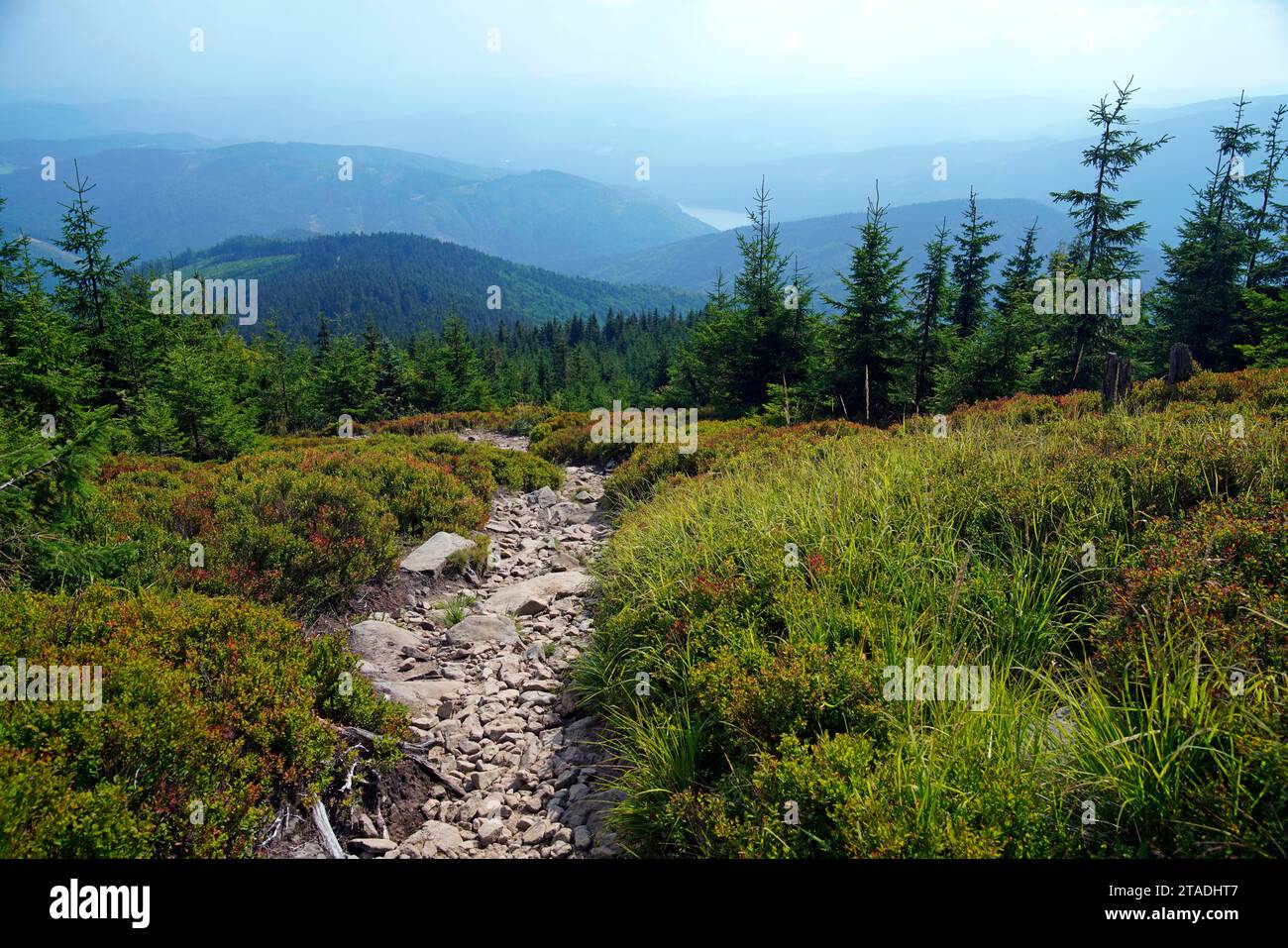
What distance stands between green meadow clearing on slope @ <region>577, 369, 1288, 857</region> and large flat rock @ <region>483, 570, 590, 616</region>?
99cm

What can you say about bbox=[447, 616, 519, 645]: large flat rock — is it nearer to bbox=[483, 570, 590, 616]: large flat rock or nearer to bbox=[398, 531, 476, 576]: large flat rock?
bbox=[483, 570, 590, 616]: large flat rock

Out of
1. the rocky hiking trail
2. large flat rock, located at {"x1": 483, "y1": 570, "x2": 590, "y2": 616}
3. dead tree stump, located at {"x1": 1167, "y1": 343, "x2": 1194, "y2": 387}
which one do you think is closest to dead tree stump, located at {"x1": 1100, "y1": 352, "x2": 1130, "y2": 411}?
dead tree stump, located at {"x1": 1167, "y1": 343, "x2": 1194, "y2": 387}

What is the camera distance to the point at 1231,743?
93.8 inches

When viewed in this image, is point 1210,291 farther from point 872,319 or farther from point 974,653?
point 974,653

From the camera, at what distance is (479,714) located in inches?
201

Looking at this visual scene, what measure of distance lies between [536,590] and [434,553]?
156 cm

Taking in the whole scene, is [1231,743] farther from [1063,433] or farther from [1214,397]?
[1214,397]

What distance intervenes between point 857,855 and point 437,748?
10.9 feet

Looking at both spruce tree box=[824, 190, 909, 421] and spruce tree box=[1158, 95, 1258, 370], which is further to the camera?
spruce tree box=[1158, 95, 1258, 370]

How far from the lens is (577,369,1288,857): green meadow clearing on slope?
2496 millimetres

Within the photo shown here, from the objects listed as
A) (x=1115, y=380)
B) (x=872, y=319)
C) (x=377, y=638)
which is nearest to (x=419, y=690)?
(x=377, y=638)

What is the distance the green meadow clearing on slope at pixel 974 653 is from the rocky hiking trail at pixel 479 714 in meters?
0.45

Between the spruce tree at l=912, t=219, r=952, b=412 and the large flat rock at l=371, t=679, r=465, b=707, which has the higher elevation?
the spruce tree at l=912, t=219, r=952, b=412
